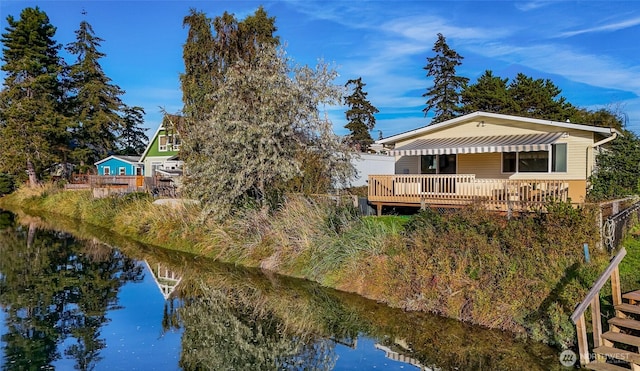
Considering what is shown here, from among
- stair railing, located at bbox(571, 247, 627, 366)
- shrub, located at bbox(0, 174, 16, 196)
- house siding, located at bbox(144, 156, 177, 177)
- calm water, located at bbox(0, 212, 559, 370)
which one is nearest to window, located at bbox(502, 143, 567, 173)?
calm water, located at bbox(0, 212, 559, 370)

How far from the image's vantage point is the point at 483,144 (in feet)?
57.3

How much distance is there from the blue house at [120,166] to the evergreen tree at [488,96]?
3147 centimetres

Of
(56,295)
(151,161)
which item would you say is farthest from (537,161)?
(151,161)

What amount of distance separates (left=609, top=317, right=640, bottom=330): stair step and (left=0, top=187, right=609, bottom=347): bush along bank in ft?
3.71

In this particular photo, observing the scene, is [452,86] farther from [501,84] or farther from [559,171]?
[559,171]

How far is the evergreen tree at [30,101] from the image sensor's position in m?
38.7

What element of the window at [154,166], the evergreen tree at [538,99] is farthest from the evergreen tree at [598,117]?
the window at [154,166]

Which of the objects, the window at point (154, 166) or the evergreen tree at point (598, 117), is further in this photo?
the window at point (154, 166)

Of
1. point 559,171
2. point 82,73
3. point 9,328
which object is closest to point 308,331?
point 9,328

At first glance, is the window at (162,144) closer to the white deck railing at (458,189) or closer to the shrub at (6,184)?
the shrub at (6,184)

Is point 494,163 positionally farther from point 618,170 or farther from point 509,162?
point 618,170

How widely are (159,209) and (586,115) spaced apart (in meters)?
32.0

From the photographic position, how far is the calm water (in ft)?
25.7

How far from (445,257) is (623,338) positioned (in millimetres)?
3988
